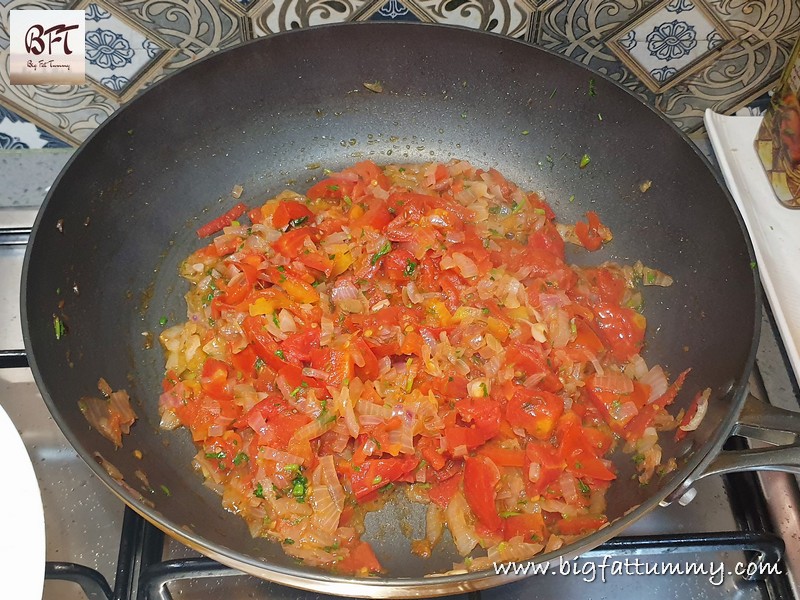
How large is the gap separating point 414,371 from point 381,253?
32 cm

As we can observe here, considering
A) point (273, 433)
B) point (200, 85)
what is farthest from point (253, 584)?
point (200, 85)

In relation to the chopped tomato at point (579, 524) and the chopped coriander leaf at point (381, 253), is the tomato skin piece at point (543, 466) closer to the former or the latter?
the chopped tomato at point (579, 524)

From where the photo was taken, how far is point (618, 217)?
5.54 ft

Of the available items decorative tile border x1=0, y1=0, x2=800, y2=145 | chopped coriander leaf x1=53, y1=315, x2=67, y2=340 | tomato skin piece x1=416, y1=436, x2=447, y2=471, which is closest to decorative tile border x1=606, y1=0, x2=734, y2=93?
decorative tile border x1=0, y1=0, x2=800, y2=145

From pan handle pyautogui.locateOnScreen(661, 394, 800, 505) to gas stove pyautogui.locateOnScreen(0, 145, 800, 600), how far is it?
20 cm

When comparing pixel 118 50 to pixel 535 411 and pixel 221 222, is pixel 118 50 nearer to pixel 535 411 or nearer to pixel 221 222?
pixel 221 222

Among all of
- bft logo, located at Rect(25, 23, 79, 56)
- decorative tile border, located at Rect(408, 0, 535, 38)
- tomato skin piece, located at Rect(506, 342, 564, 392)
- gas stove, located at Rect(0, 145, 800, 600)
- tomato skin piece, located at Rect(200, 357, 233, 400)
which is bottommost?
gas stove, located at Rect(0, 145, 800, 600)

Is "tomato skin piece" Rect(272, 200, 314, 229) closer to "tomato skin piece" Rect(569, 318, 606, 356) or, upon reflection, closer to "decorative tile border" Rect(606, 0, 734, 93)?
"tomato skin piece" Rect(569, 318, 606, 356)

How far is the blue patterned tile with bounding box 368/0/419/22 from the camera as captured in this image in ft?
5.27

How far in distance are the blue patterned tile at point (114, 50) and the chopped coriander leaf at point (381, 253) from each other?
729mm

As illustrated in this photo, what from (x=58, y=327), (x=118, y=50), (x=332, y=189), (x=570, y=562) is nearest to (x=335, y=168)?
(x=332, y=189)

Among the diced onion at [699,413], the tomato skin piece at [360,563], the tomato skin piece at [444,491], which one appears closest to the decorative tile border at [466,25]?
the diced onion at [699,413]

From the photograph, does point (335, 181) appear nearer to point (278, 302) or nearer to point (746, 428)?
point (278, 302)

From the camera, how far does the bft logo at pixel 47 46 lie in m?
1.53
